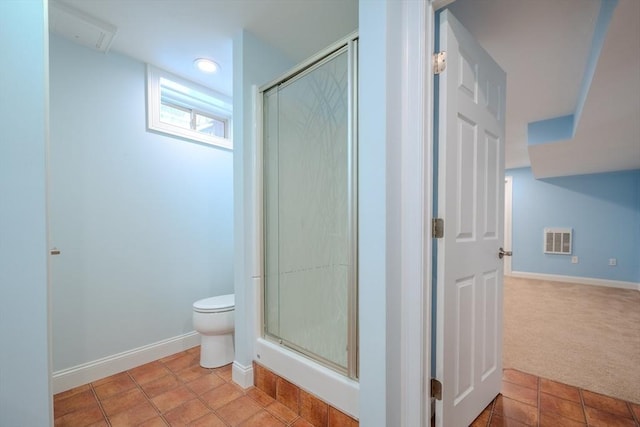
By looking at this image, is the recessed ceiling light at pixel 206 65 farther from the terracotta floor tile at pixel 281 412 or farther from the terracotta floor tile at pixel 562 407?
the terracotta floor tile at pixel 562 407

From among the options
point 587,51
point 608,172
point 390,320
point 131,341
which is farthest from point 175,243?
point 608,172

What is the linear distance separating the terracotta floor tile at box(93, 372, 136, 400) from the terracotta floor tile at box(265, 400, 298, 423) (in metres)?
0.98

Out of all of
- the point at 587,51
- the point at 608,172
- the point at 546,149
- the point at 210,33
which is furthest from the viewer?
the point at 608,172

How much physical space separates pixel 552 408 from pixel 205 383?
7.06 ft

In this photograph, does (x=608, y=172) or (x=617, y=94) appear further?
(x=608, y=172)

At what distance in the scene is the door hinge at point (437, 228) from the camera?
1.17 meters

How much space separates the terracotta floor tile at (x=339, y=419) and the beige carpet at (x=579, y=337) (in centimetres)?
145

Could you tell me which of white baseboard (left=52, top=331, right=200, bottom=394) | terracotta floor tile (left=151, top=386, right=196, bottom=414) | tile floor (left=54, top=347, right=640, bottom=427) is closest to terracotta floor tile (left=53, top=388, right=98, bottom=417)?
tile floor (left=54, top=347, right=640, bottom=427)

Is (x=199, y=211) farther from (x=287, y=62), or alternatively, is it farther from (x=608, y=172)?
(x=608, y=172)

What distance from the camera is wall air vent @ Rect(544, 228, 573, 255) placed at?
185 inches

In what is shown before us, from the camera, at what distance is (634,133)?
2.69 m

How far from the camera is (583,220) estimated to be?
4.57 metres

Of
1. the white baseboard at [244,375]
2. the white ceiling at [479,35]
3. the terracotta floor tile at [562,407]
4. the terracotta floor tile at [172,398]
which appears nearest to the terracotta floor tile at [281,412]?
the white baseboard at [244,375]

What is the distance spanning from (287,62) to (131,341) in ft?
8.19
